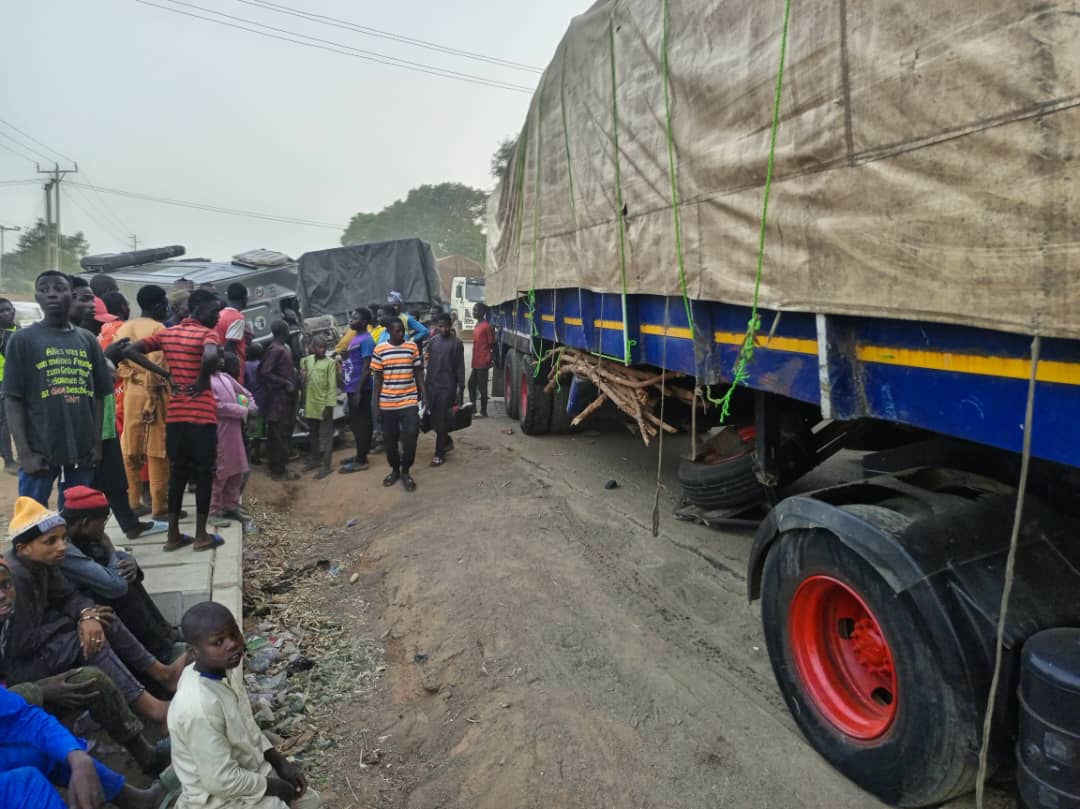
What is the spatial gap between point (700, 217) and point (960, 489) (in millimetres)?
1572

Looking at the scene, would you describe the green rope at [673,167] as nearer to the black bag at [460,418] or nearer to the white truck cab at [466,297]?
the black bag at [460,418]

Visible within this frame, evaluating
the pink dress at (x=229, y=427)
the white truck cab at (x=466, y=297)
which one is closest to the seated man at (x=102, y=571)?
the pink dress at (x=229, y=427)

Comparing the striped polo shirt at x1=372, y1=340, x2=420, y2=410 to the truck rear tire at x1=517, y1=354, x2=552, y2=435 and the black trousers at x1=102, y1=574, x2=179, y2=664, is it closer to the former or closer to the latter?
the truck rear tire at x1=517, y1=354, x2=552, y2=435

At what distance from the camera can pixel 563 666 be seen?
10.8 feet

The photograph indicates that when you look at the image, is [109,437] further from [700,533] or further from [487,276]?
[487,276]

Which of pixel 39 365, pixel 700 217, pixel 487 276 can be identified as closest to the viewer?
pixel 700 217

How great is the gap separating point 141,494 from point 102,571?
284 centimetres

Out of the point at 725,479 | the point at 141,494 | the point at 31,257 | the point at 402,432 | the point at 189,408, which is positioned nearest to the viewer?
the point at 725,479

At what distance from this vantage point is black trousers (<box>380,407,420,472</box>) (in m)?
6.45

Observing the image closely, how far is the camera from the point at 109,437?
4.42 meters

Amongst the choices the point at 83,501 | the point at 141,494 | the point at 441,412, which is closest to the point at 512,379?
the point at 441,412

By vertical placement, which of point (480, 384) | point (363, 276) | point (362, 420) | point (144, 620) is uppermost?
point (363, 276)

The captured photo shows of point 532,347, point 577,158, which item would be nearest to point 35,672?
point 577,158

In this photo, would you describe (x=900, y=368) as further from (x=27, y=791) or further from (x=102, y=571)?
(x=102, y=571)
